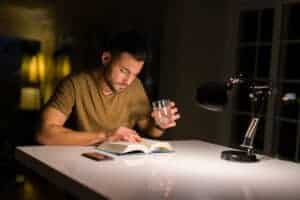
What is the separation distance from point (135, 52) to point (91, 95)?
328 millimetres

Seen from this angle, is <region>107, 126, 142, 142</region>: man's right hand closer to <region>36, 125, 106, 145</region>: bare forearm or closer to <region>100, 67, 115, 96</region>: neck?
<region>36, 125, 106, 145</region>: bare forearm

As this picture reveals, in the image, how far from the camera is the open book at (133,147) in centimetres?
186

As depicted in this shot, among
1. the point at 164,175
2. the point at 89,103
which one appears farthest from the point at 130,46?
the point at 164,175

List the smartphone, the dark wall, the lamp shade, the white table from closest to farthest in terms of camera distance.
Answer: the white table
the smartphone
the lamp shade
the dark wall

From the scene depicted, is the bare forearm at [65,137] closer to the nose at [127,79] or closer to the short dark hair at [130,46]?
the nose at [127,79]

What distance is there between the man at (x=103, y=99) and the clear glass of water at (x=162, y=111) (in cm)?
2

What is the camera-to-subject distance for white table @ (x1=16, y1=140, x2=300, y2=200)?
4.12 feet

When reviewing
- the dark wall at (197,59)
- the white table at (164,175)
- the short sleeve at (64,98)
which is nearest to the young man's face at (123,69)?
the short sleeve at (64,98)

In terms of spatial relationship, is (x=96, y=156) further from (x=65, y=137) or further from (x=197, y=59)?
(x=197, y=59)

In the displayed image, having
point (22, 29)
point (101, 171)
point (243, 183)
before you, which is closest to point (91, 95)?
point (101, 171)

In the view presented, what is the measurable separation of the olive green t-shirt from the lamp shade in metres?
0.67

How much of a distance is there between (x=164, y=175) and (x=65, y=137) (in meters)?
0.75

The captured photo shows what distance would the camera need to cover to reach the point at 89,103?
2.31 metres

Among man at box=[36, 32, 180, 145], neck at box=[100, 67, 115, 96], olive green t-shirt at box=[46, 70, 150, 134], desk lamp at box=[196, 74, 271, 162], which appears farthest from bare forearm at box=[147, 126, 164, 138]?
desk lamp at box=[196, 74, 271, 162]
